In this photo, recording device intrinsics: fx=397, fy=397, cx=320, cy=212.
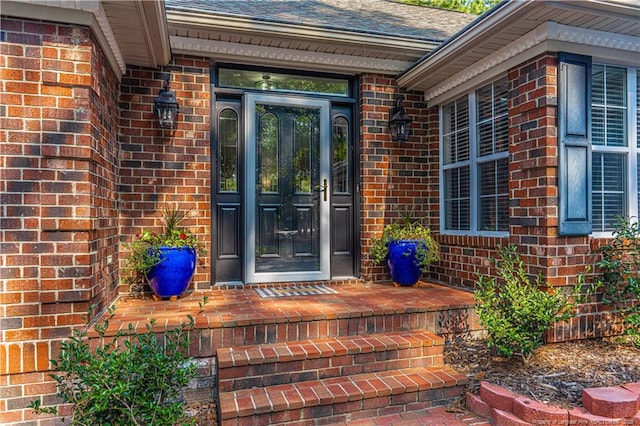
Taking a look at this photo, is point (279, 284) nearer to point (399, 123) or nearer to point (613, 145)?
point (399, 123)

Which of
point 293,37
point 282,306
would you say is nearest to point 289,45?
point 293,37

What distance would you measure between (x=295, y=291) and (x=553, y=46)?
304 cm

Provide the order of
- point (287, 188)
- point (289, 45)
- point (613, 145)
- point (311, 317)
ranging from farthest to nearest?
point (287, 188) → point (289, 45) → point (613, 145) → point (311, 317)

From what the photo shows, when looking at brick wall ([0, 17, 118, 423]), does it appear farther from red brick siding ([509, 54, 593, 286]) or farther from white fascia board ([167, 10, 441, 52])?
red brick siding ([509, 54, 593, 286])

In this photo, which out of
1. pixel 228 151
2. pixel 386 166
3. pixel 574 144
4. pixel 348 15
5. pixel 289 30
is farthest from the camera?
pixel 348 15

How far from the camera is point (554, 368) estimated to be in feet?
9.14

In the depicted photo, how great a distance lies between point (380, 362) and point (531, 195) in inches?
72.4

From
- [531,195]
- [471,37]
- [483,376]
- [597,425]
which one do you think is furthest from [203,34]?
[597,425]

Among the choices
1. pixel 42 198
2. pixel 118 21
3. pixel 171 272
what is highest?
pixel 118 21

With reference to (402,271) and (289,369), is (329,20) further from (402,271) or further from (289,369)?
(289,369)

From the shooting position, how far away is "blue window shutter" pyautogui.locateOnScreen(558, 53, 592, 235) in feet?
10.3

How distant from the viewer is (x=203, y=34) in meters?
3.78

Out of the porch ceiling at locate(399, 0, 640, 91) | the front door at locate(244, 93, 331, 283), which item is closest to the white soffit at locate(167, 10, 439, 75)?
the front door at locate(244, 93, 331, 283)

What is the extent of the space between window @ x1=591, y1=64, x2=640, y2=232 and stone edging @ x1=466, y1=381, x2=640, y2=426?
Result: 1.60m
